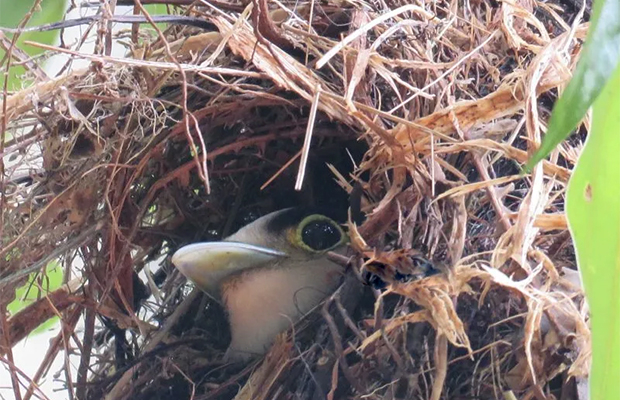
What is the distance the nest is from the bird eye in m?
0.08

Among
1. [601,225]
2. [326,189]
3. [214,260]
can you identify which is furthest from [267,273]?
[601,225]

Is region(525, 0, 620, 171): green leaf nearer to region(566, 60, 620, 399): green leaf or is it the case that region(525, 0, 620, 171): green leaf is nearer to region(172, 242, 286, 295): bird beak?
region(566, 60, 620, 399): green leaf

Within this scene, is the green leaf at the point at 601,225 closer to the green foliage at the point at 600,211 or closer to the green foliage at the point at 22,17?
the green foliage at the point at 600,211

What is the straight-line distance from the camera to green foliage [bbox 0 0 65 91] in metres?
0.88

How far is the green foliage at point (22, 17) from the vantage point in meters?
0.88

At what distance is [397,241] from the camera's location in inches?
31.6

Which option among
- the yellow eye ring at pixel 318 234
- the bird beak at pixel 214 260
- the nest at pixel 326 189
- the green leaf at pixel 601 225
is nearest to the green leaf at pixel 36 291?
the nest at pixel 326 189

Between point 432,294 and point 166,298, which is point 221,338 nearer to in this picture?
point 166,298

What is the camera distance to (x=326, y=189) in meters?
1.17

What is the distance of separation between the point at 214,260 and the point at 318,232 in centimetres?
17

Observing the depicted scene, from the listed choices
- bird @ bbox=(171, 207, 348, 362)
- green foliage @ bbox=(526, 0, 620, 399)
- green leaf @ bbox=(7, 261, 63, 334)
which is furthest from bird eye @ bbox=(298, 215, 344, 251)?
green foliage @ bbox=(526, 0, 620, 399)

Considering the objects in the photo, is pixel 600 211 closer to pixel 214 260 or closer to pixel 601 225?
pixel 601 225

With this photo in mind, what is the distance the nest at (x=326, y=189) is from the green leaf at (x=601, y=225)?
0.54 ft

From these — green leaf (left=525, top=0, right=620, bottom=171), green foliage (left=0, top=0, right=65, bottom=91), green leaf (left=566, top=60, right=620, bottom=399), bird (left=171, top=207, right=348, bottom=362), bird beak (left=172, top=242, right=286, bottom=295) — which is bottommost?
bird (left=171, top=207, right=348, bottom=362)
